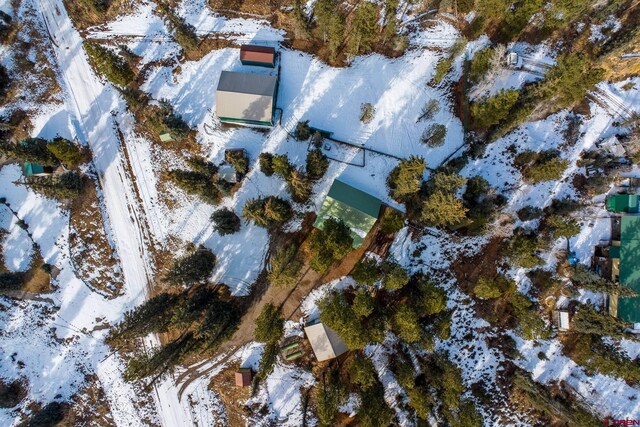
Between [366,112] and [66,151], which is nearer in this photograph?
[66,151]

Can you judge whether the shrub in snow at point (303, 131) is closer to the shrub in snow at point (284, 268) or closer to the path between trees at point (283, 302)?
the shrub in snow at point (284, 268)

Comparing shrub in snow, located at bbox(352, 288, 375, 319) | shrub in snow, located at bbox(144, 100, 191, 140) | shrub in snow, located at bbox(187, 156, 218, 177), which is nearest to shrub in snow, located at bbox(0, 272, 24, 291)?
shrub in snow, located at bbox(144, 100, 191, 140)

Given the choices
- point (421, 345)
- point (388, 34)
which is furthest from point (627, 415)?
point (388, 34)

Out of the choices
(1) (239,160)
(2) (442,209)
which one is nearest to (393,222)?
(2) (442,209)

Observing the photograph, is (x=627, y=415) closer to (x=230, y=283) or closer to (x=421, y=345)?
(x=421, y=345)

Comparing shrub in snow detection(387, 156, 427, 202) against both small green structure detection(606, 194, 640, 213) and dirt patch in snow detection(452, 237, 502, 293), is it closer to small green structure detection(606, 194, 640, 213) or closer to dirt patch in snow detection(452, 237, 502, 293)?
dirt patch in snow detection(452, 237, 502, 293)

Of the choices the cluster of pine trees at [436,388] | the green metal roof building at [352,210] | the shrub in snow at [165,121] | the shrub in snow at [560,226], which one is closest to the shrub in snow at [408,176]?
the green metal roof building at [352,210]

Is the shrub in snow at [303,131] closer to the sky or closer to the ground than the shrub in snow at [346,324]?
closer to the sky

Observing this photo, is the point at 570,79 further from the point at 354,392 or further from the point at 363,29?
the point at 354,392

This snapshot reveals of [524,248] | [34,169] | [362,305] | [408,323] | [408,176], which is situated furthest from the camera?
[34,169]
